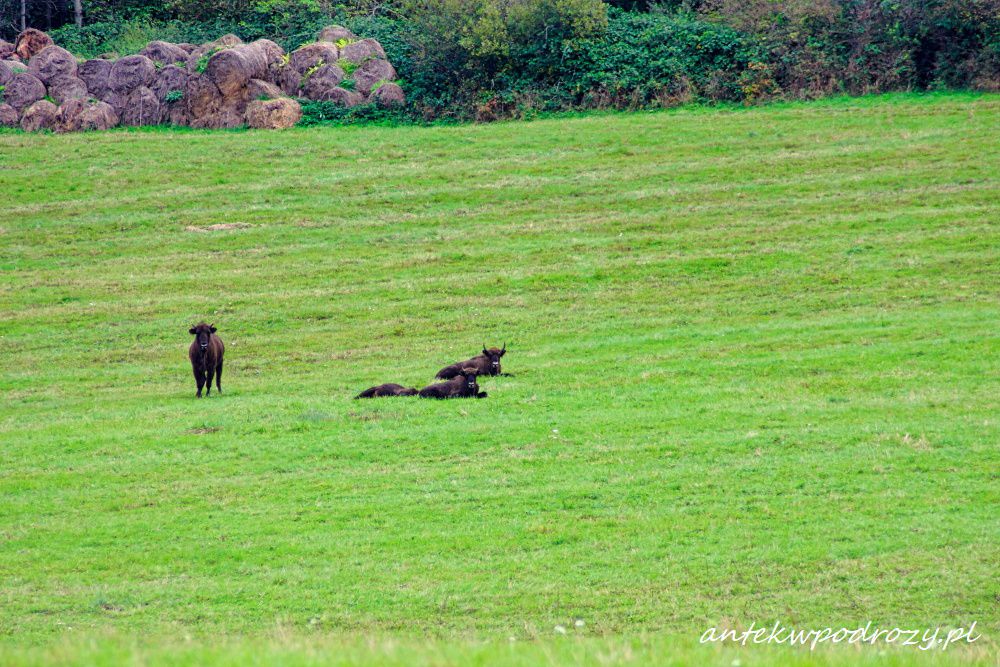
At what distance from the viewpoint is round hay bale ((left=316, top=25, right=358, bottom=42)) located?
62.3 m

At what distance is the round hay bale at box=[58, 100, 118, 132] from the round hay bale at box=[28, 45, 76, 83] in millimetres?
2633

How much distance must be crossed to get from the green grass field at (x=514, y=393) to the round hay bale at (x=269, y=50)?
30.1 feet

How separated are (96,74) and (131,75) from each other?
1899 millimetres

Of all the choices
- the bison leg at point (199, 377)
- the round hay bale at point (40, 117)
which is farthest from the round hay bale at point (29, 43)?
the bison leg at point (199, 377)

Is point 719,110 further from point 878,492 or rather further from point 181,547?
point 181,547

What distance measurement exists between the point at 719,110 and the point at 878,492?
4077 centimetres

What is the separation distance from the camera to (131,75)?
5822 cm

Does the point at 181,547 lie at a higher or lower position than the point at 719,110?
lower

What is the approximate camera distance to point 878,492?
15.5m

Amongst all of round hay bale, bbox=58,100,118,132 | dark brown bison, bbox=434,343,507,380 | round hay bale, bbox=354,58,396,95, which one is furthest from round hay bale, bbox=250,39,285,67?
dark brown bison, bbox=434,343,507,380

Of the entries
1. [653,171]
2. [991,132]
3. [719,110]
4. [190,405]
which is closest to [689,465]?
[190,405]

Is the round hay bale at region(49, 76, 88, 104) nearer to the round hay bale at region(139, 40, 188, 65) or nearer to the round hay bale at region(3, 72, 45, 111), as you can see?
the round hay bale at region(3, 72, 45, 111)

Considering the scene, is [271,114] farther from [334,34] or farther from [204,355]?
[204,355]

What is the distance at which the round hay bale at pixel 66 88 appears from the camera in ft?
189
